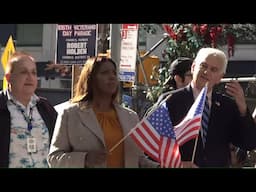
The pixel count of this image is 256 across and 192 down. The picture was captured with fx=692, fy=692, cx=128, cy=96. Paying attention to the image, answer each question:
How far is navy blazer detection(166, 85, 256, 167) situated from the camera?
173 inches

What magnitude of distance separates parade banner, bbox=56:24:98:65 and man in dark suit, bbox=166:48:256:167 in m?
3.46

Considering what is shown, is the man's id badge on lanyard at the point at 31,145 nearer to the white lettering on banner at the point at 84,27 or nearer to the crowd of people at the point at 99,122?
the crowd of people at the point at 99,122

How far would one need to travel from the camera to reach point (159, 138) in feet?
13.9

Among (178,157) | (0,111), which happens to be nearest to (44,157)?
(0,111)

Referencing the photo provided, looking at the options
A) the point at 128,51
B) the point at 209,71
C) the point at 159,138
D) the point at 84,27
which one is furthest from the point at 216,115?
the point at 84,27

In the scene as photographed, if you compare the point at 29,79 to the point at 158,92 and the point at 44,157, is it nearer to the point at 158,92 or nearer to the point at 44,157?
the point at 44,157

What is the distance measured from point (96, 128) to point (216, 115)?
810 mm

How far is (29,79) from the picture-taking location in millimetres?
4621

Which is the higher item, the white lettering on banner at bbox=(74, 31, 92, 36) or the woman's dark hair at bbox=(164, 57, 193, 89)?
the white lettering on banner at bbox=(74, 31, 92, 36)

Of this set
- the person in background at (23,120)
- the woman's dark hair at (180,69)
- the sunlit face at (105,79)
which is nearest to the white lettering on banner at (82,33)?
the woman's dark hair at (180,69)

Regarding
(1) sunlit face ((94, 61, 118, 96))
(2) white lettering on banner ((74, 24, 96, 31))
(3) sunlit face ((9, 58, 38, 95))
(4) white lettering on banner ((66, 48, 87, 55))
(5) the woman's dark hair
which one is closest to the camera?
(1) sunlit face ((94, 61, 118, 96))

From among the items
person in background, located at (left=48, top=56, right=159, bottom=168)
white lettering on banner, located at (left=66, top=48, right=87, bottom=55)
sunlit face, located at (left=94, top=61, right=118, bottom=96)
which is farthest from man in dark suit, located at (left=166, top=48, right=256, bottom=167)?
white lettering on banner, located at (left=66, top=48, right=87, bottom=55)

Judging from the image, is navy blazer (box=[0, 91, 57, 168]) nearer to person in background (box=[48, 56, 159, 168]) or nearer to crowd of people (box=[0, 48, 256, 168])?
crowd of people (box=[0, 48, 256, 168])
